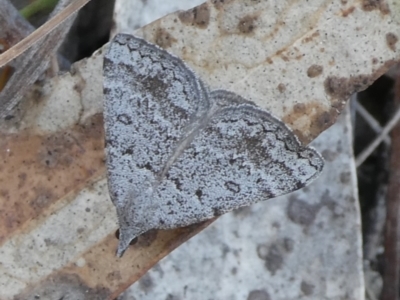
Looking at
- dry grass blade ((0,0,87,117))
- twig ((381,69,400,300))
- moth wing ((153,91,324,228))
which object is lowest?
twig ((381,69,400,300))

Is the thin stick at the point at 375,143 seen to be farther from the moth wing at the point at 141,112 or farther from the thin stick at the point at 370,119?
the moth wing at the point at 141,112

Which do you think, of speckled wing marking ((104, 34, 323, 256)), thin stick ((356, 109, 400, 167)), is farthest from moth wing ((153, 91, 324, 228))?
thin stick ((356, 109, 400, 167))

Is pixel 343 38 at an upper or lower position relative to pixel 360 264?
upper

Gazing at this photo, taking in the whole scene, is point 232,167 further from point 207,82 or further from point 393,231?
point 393,231

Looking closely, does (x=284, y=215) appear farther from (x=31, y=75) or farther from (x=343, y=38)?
(x=31, y=75)

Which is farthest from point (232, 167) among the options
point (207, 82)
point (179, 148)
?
point (207, 82)

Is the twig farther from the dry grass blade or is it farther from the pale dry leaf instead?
the dry grass blade

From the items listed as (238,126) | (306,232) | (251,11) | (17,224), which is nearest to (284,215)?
(306,232)

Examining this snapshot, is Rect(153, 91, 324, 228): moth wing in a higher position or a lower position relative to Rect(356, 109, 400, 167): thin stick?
higher
